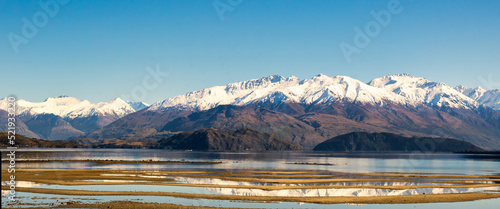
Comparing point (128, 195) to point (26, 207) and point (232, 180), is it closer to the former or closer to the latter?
point (26, 207)

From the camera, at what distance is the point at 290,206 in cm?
6075

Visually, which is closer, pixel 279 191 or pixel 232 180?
pixel 279 191

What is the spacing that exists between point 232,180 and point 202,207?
39.9 metres

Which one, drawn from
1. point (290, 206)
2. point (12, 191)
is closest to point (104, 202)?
point (12, 191)

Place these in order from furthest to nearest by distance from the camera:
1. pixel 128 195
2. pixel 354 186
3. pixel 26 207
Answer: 1. pixel 354 186
2. pixel 128 195
3. pixel 26 207

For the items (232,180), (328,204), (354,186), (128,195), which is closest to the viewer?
(328,204)

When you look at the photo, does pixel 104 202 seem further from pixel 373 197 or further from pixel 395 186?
pixel 395 186

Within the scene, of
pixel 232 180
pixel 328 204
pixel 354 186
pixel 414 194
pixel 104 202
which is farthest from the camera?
pixel 232 180

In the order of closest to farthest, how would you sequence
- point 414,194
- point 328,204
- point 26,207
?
point 26,207 < point 328,204 < point 414,194

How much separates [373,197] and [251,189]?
2061 cm

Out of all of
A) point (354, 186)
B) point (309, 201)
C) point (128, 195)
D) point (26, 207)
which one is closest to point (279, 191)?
point (309, 201)

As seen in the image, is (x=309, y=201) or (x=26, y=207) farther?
(x=309, y=201)

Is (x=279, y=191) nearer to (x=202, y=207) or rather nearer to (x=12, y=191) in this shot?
(x=202, y=207)

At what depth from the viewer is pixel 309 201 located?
65.5 m
